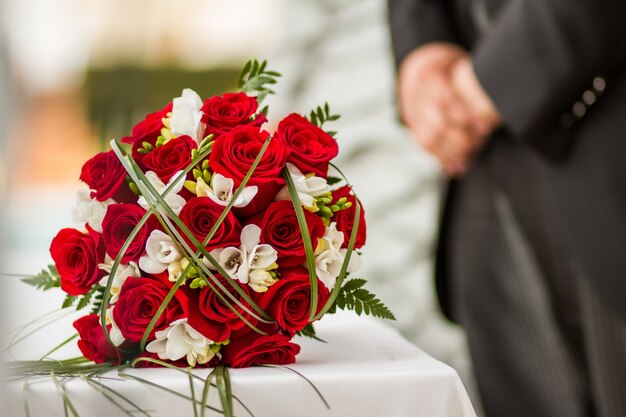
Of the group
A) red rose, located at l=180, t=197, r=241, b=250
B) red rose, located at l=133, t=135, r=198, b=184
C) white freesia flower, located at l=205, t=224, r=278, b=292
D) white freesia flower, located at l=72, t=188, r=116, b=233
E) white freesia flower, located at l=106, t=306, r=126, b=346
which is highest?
red rose, located at l=133, t=135, r=198, b=184

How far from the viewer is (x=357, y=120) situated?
97.1 inches

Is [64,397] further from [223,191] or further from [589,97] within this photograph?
[589,97]

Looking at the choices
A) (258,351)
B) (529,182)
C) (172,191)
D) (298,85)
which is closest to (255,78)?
(172,191)

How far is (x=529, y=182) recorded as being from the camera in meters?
1.12

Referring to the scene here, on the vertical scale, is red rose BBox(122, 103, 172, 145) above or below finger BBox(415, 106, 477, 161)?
above

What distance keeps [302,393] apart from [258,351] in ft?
0.20

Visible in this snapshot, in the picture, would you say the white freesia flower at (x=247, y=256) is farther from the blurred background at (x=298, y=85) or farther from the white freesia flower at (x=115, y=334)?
the blurred background at (x=298, y=85)

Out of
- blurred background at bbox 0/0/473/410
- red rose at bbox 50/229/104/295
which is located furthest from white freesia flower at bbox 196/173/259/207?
blurred background at bbox 0/0/473/410

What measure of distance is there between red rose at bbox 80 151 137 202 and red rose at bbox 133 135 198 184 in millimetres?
24

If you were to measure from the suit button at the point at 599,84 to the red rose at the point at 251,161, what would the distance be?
1.83 ft

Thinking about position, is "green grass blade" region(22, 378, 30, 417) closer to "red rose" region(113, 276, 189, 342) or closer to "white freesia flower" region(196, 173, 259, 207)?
"red rose" region(113, 276, 189, 342)

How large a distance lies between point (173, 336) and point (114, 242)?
9 centimetres

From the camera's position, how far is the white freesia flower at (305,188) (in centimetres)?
59

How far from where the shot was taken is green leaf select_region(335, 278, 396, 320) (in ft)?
2.02
